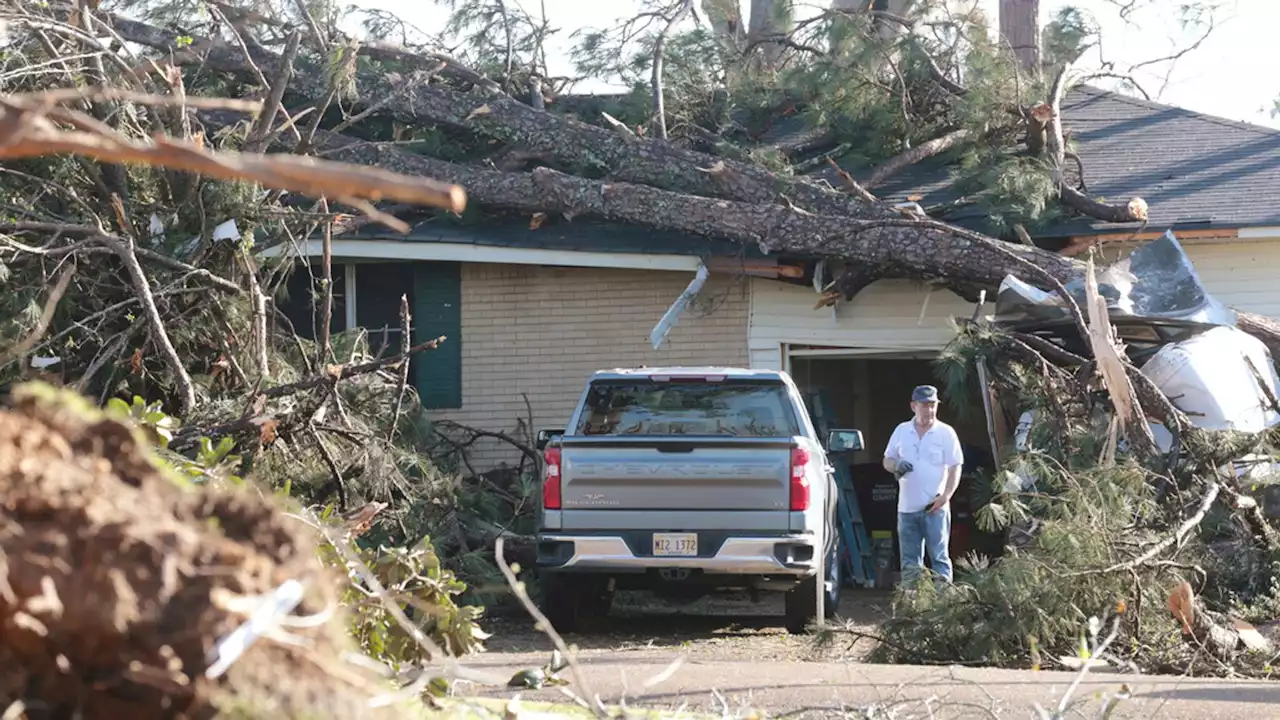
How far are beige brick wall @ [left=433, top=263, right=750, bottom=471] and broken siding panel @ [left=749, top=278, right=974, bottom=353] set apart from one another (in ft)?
0.60

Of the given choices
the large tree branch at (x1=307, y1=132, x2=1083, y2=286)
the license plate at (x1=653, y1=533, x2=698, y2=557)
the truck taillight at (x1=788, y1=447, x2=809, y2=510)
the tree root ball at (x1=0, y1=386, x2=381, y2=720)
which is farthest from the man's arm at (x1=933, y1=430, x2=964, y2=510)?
the tree root ball at (x1=0, y1=386, x2=381, y2=720)

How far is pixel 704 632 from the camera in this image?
10.9 m

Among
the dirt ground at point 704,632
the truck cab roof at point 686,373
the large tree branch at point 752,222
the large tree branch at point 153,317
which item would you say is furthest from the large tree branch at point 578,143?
the large tree branch at point 153,317

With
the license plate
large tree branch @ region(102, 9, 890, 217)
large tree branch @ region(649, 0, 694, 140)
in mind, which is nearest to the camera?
the license plate

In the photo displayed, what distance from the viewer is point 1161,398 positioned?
1067cm

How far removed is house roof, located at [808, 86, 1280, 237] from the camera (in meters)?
14.4

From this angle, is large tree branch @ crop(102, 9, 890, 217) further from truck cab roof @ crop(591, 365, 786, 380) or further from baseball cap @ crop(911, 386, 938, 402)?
truck cab roof @ crop(591, 365, 786, 380)

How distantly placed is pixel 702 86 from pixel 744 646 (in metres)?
8.73

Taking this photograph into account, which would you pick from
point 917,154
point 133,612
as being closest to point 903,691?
point 133,612

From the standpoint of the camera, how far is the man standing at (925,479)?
36.7 ft

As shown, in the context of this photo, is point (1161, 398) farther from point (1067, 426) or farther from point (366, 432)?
point (366, 432)

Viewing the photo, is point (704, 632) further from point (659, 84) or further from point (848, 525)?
point (659, 84)

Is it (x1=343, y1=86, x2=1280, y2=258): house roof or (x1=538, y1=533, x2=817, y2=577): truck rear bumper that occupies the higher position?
(x1=343, y1=86, x2=1280, y2=258): house roof

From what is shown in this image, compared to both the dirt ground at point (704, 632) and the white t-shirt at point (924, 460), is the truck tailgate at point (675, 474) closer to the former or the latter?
the dirt ground at point (704, 632)
